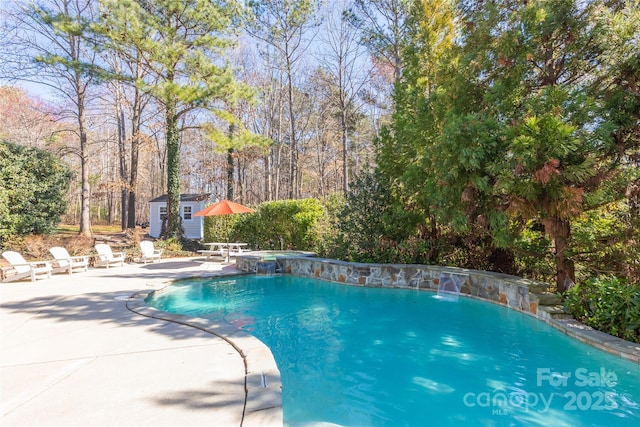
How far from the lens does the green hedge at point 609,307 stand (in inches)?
160

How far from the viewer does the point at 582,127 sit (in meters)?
5.01

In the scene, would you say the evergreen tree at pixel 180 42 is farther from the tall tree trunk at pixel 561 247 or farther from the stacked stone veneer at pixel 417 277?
the tall tree trunk at pixel 561 247

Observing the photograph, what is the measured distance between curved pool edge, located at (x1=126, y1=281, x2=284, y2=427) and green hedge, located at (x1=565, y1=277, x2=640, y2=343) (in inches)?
161

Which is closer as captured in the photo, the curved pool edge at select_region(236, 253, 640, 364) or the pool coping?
the pool coping

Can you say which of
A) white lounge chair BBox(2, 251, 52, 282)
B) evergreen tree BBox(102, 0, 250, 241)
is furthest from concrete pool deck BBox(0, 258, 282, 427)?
evergreen tree BBox(102, 0, 250, 241)

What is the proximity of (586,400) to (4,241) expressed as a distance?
1588cm

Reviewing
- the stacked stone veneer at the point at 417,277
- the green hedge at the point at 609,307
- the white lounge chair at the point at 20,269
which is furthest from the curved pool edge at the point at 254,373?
the white lounge chair at the point at 20,269

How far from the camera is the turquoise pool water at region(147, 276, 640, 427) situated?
2.96 metres

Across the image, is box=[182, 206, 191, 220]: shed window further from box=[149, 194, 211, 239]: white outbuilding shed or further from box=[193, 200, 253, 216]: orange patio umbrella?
box=[193, 200, 253, 216]: orange patio umbrella

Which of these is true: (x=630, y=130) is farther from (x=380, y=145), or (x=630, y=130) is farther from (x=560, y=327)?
(x=380, y=145)

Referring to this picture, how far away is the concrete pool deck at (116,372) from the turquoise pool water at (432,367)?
633 millimetres

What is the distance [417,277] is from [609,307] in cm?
377

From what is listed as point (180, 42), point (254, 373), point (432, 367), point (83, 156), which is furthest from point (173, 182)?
point (432, 367)

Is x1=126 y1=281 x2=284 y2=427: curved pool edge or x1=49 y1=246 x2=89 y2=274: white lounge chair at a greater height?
x1=49 y1=246 x2=89 y2=274: white lounge chair
